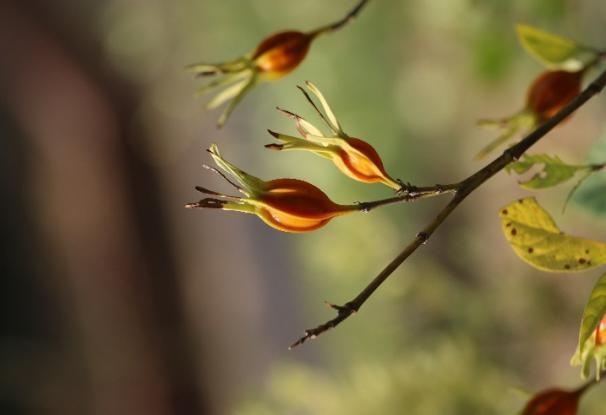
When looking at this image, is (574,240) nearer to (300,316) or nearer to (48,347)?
(300,316)

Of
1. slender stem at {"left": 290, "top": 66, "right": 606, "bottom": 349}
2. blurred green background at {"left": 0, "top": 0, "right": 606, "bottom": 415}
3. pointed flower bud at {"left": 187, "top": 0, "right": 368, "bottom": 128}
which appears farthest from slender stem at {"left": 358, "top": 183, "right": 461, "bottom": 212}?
blurred green background at {"left": 0, "top": 0, "right": 606, "bottom": 415}

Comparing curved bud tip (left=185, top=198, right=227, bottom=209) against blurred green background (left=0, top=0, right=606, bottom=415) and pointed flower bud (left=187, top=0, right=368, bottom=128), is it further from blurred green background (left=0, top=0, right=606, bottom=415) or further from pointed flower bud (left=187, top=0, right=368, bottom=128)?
blurred green background (left=0, top=0, right=606, bottom=415)

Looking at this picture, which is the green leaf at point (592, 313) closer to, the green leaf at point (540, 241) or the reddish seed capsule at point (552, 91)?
the green leaf at point (540, 241)

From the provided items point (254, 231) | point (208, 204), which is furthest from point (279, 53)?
point (254, 231)

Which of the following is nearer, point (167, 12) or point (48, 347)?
point (167, 12)

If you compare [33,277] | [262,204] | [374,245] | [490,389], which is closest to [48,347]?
[33,277]
